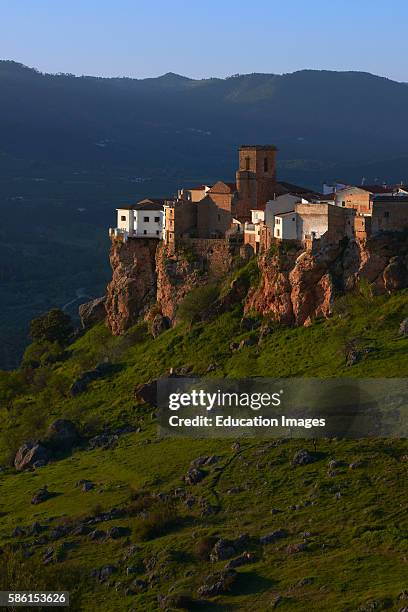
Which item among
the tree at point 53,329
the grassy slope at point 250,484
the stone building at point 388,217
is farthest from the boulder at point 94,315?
the stone building at point 388,217

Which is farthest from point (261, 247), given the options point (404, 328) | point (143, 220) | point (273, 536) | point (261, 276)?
point (273, 536)

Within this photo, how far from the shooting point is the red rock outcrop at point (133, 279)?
71.3 meters

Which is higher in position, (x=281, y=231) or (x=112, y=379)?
(x=281, y=231)

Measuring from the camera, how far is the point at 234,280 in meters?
65.0

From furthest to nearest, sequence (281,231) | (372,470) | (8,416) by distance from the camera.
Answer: (8,416), (281,231), (372,470)

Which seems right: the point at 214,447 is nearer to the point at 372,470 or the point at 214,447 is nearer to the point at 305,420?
the point at 305,420

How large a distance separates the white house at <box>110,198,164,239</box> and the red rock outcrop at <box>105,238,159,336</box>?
393mm

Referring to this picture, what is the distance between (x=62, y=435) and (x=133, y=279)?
13087 mm

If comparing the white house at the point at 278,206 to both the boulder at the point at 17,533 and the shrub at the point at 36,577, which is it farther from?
the shrub at the point at 36,577

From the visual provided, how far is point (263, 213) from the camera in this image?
213 ft

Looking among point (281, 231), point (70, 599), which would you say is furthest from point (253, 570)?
point (281, 231)

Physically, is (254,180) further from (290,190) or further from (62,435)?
(62,435)

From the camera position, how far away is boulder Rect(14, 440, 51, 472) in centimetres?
6012

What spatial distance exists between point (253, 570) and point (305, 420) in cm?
1030
